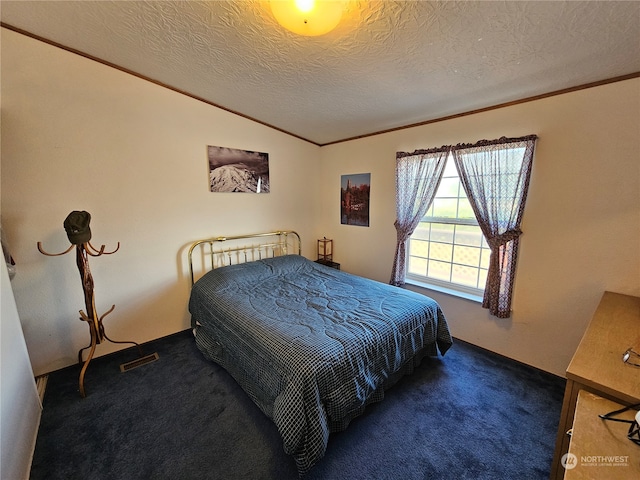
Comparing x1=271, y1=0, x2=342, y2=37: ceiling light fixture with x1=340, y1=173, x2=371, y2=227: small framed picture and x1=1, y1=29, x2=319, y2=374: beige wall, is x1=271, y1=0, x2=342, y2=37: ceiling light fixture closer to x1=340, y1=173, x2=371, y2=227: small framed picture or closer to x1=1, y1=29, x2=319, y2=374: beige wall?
x1=1, y1=29, x2=319, y2=374: beige wall

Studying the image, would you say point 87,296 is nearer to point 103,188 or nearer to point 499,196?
point 103,188

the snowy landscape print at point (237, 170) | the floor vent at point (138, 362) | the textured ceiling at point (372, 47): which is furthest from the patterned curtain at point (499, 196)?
the floor vent at point (138, 362)

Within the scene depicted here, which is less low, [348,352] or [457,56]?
[457,56]

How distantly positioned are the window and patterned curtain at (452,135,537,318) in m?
0.19

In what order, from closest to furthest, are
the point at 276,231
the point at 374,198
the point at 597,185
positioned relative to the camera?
the point at 597,185 → the point at 374,198 → the point at 276,231

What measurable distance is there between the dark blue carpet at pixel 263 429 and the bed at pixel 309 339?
0.15m

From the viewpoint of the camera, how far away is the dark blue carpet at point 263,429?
140 cm

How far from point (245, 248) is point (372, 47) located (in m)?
2.46

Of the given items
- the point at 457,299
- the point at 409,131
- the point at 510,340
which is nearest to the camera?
the point at 510,340

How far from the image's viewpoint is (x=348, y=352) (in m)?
1.57

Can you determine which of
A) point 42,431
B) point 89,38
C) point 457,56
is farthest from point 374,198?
point 42,431

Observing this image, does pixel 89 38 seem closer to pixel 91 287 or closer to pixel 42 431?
pixel 91 287

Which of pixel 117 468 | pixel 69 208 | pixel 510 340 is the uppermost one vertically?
pixel 69 208

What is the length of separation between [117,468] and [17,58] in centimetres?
278
